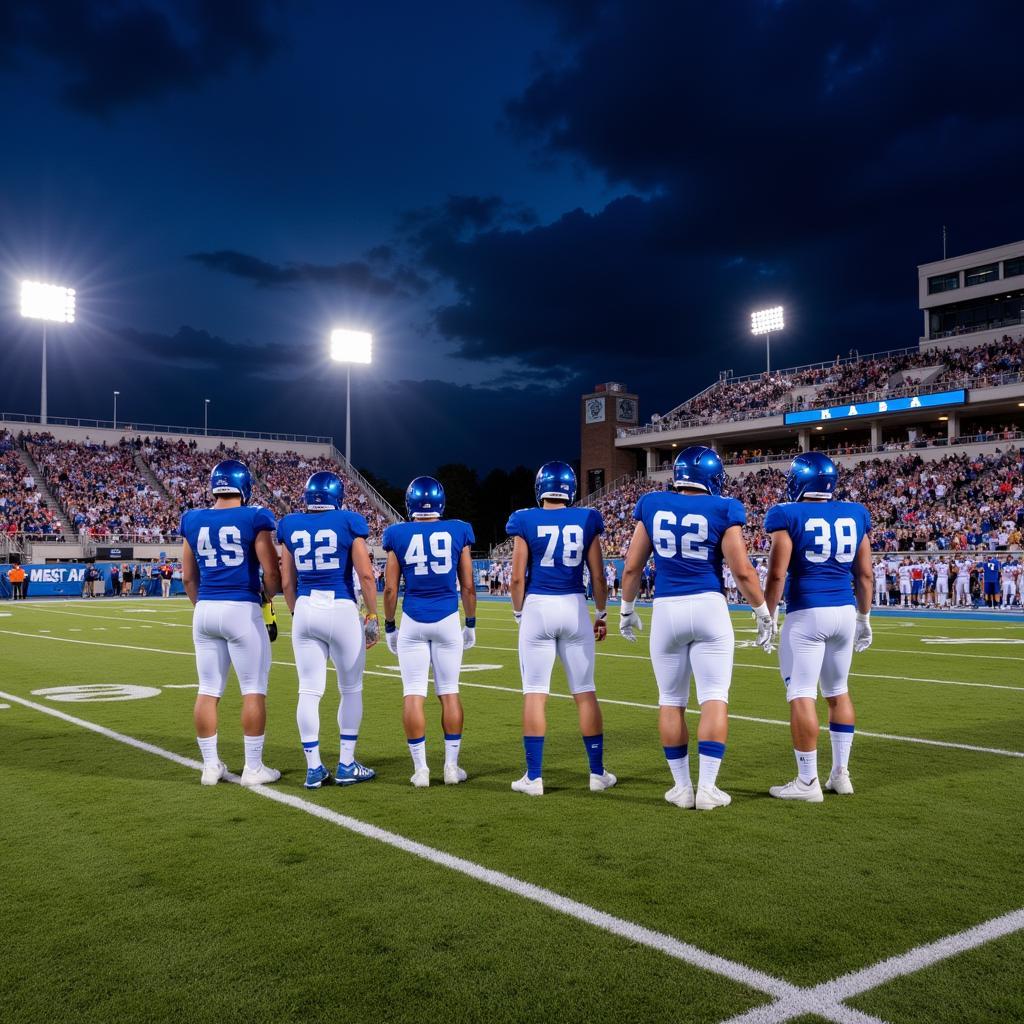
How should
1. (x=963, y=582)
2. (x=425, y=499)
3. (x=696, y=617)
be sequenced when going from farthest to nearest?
(x=963, y=582) < (x=425, y=499) < (x=696, y=617)

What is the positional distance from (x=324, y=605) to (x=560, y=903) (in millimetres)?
2621

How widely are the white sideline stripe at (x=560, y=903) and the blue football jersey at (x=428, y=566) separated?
1.35 metres

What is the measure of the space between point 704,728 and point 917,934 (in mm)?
1838

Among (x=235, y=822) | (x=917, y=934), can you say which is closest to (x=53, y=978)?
(x=235, y=822)

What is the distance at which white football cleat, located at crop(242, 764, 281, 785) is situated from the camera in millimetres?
5730

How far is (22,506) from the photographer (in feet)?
A: 129

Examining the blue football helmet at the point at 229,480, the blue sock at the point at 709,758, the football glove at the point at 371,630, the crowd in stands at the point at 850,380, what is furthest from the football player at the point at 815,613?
the crowd in stands at the point at 850,380

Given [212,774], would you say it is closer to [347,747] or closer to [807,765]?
[347,747]

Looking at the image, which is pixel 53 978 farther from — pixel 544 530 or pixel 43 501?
pixel 43 501

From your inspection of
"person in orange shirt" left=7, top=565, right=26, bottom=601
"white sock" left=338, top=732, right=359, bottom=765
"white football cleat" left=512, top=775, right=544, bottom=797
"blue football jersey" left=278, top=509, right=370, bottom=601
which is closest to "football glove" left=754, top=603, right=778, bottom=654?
"white football cleat" left=512, top=775, right=544, bottom=797

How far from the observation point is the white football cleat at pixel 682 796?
5125 millimetres

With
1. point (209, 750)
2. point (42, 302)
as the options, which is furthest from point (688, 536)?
point (42, 302)

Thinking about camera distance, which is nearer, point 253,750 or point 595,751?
point 595,751

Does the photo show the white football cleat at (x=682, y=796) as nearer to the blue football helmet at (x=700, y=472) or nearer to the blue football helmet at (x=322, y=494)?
the blue football helmet at (x=700, y=472)
